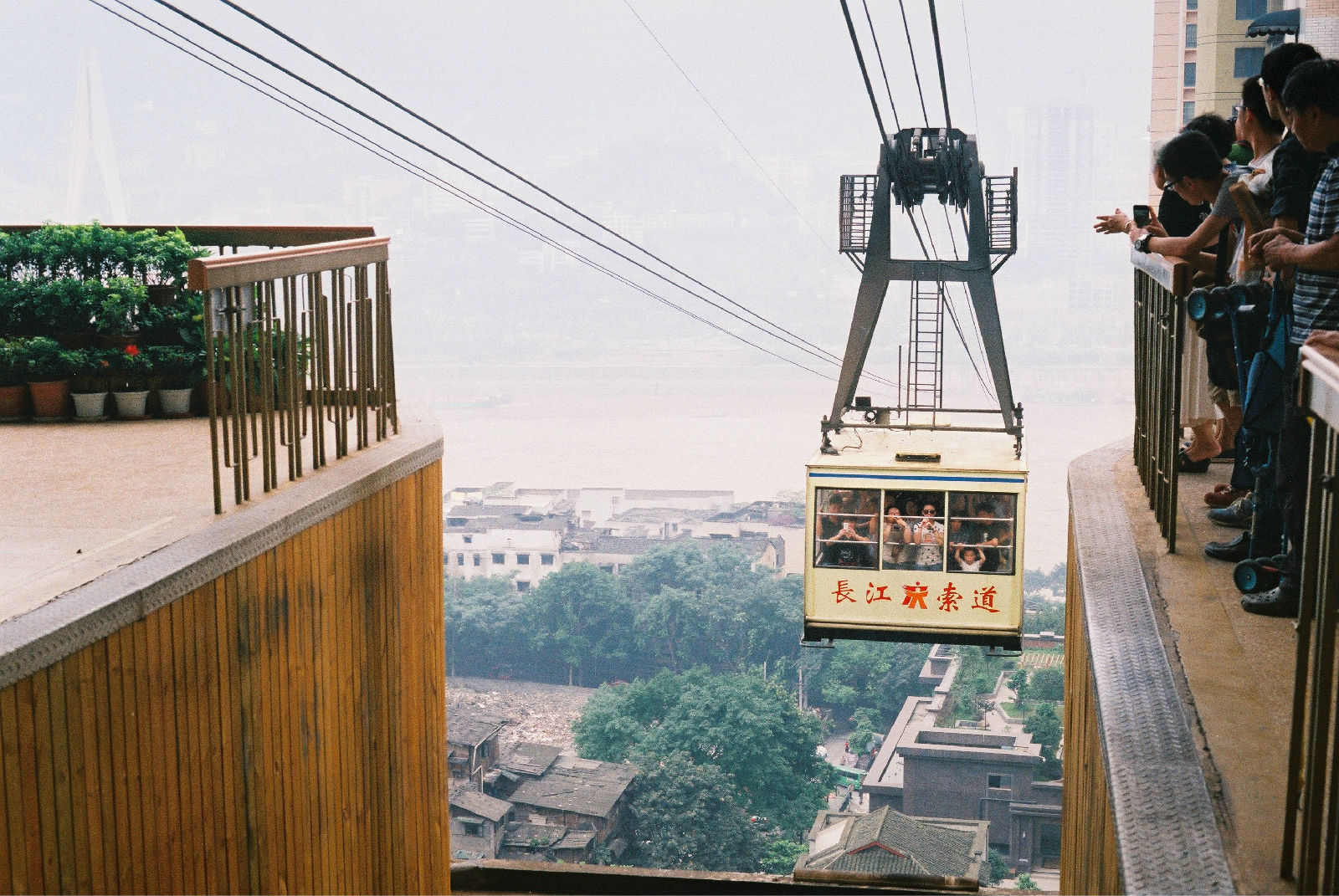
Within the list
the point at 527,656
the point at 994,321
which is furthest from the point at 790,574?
the point at 994,321

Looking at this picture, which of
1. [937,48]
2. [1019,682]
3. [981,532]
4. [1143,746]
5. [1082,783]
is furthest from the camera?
[1019,682]

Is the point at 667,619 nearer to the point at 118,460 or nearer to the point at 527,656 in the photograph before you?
the point at 527,656

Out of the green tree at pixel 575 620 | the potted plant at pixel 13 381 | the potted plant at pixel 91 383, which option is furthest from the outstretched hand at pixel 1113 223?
the green tree at pixel 575 620

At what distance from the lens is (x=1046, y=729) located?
38.1 meters

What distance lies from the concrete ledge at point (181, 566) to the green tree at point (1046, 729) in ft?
115

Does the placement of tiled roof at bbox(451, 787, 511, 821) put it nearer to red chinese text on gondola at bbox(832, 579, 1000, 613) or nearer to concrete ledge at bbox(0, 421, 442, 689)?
red chinese text on gondola at bbox(832, 579, 1000, 613)

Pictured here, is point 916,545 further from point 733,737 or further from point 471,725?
point 471,725

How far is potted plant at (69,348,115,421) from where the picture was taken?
5.44 metres

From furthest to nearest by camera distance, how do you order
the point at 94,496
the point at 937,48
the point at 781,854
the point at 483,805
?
the point at 781,854
the point at 483,805
the point at 937,48
the point at 94,496

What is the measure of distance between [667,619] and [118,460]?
46.1 meters

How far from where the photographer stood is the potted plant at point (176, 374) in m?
5.51

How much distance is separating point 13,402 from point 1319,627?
572 centimetres

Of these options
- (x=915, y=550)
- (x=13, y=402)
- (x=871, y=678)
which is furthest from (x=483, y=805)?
(x=13, y=402)

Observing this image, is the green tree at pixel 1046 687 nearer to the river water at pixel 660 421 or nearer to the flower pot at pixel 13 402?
the river water at pixel 660 421
